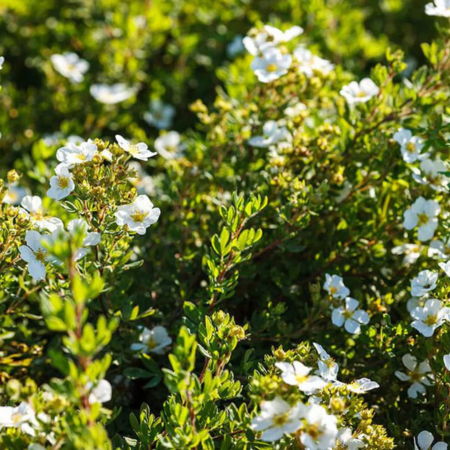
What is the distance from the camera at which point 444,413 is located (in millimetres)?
1926

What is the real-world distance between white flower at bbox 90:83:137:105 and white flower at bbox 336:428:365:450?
2222mm

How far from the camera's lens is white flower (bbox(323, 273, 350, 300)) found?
86.2 inches

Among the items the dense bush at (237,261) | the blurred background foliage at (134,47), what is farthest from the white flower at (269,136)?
the blurred background foliage at (134,47)

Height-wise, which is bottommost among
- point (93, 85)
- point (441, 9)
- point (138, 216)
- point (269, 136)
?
point (93, 85)

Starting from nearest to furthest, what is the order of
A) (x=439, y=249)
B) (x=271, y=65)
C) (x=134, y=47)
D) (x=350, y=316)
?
(x=350, y=316) → (x=439, y=249) → (x=271, y=65) → (x=134, y=47)

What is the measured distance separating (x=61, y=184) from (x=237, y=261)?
0.57 meters

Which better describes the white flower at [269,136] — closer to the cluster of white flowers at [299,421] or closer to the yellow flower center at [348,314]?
the yellow flower center at [348,314]

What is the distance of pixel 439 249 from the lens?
7.54ft

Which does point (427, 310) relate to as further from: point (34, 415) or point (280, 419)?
point (34, 415)

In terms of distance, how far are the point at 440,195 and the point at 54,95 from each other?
216cm

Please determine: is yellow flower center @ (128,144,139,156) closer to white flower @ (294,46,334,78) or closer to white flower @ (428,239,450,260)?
white flower @ (294,46,334,78)

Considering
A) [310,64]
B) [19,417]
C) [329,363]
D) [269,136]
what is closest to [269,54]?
[310,64]

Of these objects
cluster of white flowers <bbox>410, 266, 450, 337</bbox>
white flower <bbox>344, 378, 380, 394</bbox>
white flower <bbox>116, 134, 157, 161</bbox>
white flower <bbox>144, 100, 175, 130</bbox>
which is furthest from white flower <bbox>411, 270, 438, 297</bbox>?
white flower <bbox>144, 100, 175, 130</bbox>

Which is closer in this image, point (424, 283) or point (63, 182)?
point (63, 182)
